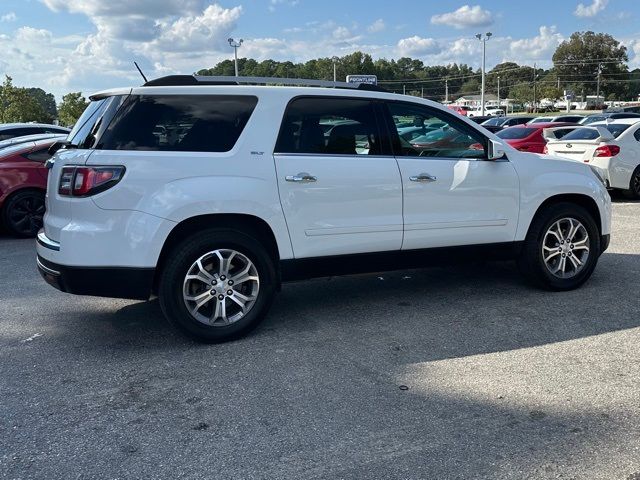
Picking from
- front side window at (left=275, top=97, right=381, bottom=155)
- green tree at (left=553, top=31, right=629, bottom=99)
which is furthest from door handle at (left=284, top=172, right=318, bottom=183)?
green tree at (left=553, top=31, right=629, bottom=99)

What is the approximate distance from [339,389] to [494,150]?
2.58 m

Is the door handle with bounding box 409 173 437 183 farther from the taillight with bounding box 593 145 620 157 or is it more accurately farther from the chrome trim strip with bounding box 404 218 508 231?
the taillight with bounding box 593 145 620 157

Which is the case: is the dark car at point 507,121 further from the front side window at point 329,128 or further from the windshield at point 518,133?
the front side window at point 329,128

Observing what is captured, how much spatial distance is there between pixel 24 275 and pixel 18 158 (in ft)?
10.3

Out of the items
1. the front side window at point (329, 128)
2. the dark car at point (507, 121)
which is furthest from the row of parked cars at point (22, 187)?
the dark car at point (507, 121)

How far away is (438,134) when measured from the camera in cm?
525

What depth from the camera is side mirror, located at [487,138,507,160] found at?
5.13 m

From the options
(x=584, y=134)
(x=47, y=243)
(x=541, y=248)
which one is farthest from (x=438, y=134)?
(x=584, y=134)

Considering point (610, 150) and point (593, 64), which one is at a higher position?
point (593, 64)

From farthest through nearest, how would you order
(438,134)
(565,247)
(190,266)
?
1. (565,247)
2. (438,134)
3. (190,266)

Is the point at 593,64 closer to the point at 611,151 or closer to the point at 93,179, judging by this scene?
the point at 611,151

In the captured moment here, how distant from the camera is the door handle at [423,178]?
16.1 feet

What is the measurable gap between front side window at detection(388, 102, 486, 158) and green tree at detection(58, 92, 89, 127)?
46203mm

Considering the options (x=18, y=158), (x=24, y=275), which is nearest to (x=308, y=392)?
(x=24, y=275)
